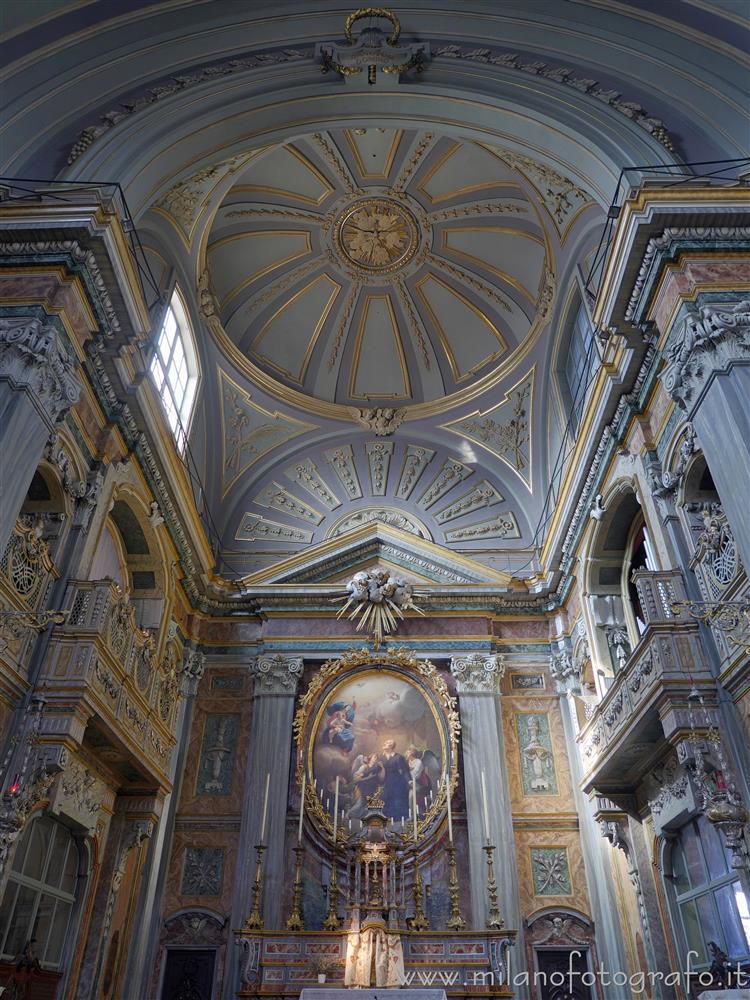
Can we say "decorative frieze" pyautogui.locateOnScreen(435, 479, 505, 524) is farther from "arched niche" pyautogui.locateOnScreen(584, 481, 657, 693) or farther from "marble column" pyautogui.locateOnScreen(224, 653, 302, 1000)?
"marble column" pyautogui.locateOnScreen(224, 653, 302, 1000)

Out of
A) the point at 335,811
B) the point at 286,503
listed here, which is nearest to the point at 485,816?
the point at 335,811

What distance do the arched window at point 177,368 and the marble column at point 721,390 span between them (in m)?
9.36

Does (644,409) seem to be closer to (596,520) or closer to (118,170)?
(596,520)

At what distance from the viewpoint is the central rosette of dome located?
18062 mm

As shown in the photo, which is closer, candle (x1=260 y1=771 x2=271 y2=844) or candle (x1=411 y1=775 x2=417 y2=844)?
candle (x1=260 y1=771 x2=271 y2=844)

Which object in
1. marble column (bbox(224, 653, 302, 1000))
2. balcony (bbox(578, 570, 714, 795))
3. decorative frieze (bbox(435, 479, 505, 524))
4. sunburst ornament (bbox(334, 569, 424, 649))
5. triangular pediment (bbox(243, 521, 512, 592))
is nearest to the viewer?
balcony (bbox(578, 570, 714, 795))

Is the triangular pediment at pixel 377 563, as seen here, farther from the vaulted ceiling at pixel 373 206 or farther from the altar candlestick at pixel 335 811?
the altar candlestick at pixel 335 811

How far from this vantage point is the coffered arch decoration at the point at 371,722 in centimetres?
1404

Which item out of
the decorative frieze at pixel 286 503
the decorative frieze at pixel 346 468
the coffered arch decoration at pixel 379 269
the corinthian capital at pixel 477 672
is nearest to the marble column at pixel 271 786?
the corinthian capital at pixel 477 672

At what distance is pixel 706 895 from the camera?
9.43m

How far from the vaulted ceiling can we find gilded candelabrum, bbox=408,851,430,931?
19.0 ft

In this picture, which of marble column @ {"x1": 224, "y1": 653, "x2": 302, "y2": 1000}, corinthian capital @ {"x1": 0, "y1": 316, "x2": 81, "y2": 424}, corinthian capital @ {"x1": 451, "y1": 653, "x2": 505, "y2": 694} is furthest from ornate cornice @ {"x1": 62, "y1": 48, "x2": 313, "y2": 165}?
corinthian capital @ {"x1": 451, "y1": 653, "x2": 505, "y2": 694}

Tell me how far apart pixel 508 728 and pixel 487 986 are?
4661mm

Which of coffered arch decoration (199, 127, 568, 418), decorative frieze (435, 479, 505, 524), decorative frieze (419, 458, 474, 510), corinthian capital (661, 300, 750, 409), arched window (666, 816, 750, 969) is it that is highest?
coffered arch decoration (199, 127, 568, 418)
